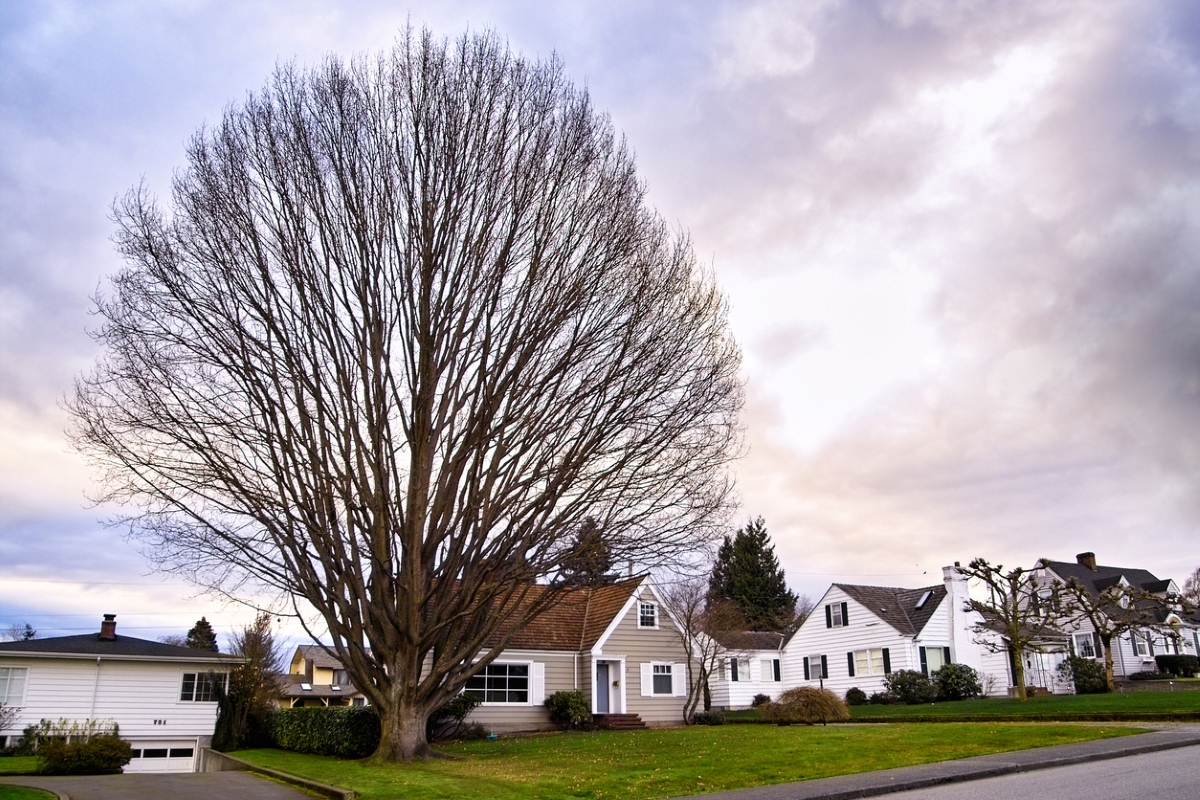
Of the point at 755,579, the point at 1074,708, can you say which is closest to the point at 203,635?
the point at 755,579

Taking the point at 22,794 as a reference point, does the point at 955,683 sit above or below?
above

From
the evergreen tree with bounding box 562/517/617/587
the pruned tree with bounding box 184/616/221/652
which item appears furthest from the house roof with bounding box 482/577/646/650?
the pruned tree with bounding box 184/616/221/652

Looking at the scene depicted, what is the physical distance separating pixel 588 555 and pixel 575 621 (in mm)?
17533

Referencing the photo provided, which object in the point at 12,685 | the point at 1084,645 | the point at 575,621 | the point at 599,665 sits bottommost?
the point at 12,685

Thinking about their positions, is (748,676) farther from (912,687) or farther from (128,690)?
(128,690)

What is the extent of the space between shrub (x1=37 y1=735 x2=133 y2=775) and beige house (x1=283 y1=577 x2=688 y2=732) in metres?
10.2

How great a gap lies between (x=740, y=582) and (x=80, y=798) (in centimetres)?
6145

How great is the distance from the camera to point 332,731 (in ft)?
65.9

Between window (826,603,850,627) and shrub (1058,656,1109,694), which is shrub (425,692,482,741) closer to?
window (826,603,850,627)

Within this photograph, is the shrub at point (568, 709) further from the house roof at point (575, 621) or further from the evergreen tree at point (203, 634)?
the evergreen tree at point (203, 634)

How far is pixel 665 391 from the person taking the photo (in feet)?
49.6

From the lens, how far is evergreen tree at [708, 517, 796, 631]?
68.6 meters

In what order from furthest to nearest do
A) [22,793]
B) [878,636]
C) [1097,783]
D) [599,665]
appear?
[878,636], [599,665], [22,793], [1097,783]

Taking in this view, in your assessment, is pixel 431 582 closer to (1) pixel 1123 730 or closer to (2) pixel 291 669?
(1) pixel 1123 730
